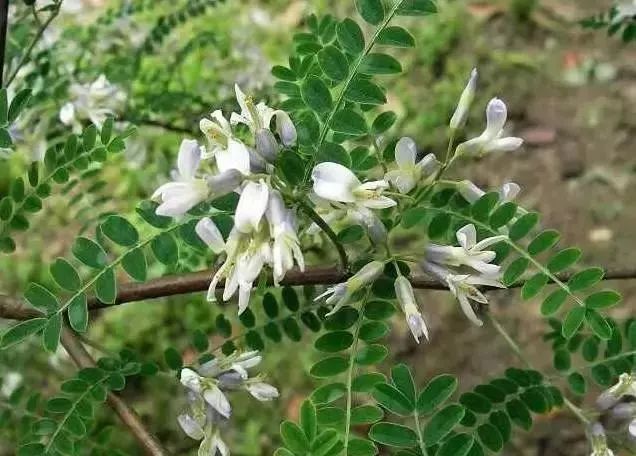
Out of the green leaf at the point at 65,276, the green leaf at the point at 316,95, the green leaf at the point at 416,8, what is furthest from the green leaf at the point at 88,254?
the green leaf at the point at 416,8

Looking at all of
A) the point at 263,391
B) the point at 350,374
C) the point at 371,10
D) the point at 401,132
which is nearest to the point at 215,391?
the point at 263,391

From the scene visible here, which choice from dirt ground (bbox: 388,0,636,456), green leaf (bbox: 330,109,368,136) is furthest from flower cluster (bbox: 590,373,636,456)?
dirt ground (bbox: 388,0,636,456)

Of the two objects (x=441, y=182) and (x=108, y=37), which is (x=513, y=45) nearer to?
(x=108, y=37)

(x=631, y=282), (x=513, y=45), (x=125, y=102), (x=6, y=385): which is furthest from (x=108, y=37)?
(x=513, y=45)

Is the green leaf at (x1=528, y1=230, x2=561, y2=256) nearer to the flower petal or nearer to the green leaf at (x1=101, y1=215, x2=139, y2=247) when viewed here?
the flower petal

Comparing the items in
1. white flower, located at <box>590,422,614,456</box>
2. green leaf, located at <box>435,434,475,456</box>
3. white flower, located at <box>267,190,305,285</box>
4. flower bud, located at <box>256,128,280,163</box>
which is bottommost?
white flower, located at <box>590,422,614,456</box>

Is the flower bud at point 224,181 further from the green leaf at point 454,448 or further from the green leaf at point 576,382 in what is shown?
the green leaf at point 576,382
